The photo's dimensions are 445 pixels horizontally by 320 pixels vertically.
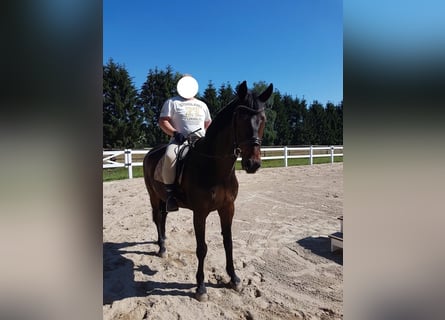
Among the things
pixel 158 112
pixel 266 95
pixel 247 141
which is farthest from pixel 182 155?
pixel 158 112

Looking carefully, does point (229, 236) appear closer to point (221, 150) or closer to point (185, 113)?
point (221, 150)

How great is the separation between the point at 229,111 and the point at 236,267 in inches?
68.3

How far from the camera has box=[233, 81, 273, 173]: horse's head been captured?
1936mm

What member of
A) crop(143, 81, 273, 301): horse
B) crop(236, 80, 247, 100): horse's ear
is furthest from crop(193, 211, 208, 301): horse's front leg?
crop(236, 80, 247, 100): horse's ear

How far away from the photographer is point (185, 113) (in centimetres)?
272

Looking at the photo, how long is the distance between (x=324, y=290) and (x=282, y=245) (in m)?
1.07

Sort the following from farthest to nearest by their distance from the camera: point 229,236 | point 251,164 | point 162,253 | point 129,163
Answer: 1. point 129,163
2. point 162,253
3. point 229,236
4. point 251,164

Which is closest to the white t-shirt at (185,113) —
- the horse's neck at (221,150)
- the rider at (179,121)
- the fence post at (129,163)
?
the rider at (179,121)

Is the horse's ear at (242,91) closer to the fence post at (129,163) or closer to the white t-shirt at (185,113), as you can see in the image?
the white t-shirt at (185,113)

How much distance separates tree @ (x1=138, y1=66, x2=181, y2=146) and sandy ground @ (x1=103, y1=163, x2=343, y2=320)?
902 centimetres
